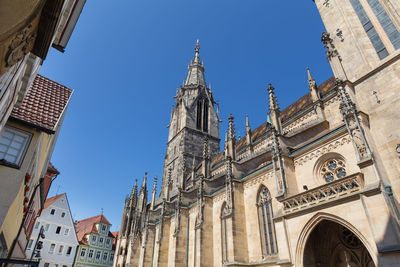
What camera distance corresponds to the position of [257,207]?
13.8 m

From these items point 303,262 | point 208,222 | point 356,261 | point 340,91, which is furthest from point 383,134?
point 208,222

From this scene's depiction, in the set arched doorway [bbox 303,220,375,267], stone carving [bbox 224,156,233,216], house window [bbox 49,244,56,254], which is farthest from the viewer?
house window [bbox 49,244,56,254]

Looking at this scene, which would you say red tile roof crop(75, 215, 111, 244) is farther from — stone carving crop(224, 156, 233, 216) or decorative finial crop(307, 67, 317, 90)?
Answer: decorative finial crop(307, 67, 317, 90)

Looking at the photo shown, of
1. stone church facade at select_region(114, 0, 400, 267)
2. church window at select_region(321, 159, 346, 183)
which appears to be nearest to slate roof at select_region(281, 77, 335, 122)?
stone church facade at select_region(114, 0, 400, 267)

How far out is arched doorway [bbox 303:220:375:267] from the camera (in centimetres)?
914

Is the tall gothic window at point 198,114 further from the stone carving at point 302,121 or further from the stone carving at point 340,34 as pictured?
the stone carving at point 340,34

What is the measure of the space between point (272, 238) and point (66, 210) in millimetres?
27352

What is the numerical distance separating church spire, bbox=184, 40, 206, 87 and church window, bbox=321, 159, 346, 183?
3483 cm

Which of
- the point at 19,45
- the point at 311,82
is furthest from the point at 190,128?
the point at 19,45

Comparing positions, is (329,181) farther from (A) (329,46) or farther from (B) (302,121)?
(A) (329,46)

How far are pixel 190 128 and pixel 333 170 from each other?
2750cm

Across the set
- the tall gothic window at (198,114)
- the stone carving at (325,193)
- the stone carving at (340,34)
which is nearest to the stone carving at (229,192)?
the stone carving at (325,193)

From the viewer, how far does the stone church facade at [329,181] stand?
26.9 feet

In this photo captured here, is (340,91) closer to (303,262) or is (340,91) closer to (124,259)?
(303,262)
